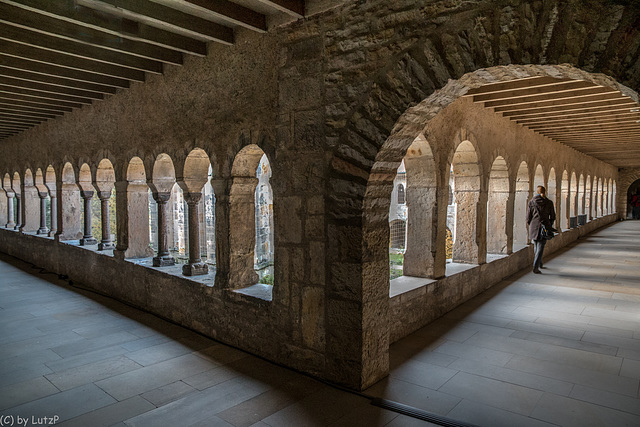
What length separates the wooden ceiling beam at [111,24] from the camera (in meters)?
2.63

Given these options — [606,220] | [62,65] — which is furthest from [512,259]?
[606,220]

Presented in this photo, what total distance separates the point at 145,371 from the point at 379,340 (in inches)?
66.8

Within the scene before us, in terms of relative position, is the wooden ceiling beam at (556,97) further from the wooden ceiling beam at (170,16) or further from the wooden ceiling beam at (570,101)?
the wooden ceiling beam at (170,16)

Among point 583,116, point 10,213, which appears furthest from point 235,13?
point 10,213

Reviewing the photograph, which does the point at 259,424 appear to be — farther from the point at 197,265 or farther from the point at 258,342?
the point at 197,265

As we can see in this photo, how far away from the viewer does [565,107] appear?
5074 millimetres

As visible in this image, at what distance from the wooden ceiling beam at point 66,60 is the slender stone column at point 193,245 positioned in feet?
4.50

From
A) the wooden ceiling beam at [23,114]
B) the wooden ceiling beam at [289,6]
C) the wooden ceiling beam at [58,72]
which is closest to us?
the wooden ceiling beam at [289,6]

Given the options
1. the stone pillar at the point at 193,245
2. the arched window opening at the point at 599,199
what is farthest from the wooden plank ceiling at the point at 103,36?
the arched window opening at the point at 599,199

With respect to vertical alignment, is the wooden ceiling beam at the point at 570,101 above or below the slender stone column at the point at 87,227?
above

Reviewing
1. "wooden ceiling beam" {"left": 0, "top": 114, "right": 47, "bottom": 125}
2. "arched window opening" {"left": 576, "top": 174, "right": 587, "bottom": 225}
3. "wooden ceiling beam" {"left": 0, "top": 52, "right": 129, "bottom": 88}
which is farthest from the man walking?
"wooden ceiling beam" {"left": 0, "top": 114, "right": 47, "bottom": 125}

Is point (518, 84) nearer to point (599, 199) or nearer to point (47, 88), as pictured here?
point (47, 88)

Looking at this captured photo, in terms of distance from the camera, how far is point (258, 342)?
3.20 m

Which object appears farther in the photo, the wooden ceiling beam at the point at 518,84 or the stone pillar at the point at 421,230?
the stone pillar at the point at 421,230
